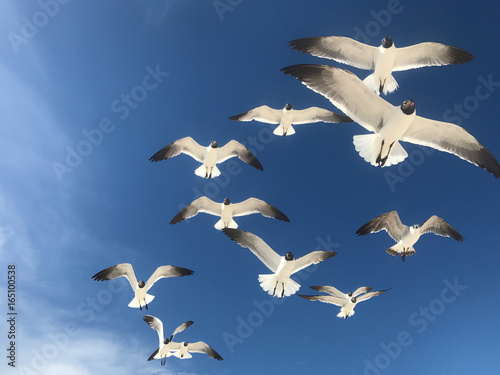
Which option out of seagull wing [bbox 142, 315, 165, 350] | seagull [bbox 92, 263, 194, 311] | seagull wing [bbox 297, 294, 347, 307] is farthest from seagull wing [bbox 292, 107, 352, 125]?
seagull wing [bbox 142, 315, 165, 350]

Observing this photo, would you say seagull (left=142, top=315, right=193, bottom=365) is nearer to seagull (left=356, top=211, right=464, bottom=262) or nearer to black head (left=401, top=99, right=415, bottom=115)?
seagull (left=356, top=211, right=464, bottom=262)

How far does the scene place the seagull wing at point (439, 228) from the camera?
32.7 ft

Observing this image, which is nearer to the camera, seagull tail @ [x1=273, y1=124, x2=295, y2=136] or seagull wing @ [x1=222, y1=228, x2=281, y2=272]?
seagull wing @ [x1=222, y1=228, x2=281, y2=272]

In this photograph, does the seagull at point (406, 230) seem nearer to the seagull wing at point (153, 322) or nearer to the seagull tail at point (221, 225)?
the seagull tail at point (221, 225)

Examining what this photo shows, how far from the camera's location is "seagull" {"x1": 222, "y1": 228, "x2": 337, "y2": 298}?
9.84 meters

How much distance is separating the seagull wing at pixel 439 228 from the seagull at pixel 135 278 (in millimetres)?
6466

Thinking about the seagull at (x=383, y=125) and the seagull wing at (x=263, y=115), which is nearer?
the seagull at (x=383, y=125)

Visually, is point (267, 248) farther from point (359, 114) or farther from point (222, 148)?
point (359, 114)

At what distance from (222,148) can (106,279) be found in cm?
484

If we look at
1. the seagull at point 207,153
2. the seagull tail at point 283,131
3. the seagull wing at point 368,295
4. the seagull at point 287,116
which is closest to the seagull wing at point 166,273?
the seagull at point 207,153

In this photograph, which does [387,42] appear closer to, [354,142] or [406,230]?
[354,142]

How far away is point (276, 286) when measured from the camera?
10.1 metres

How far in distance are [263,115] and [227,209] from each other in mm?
2804

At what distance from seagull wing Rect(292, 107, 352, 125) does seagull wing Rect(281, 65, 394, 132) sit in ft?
14.3
